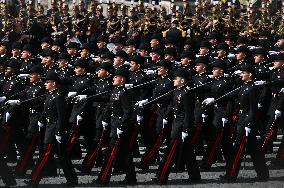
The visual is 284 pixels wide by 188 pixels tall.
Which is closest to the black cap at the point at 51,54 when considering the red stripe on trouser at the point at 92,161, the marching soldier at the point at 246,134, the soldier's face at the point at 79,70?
the soldier's face at the point at 79,70

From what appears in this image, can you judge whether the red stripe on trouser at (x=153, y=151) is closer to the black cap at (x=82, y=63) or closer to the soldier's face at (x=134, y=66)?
the soldier's face at (x=134, y=66)

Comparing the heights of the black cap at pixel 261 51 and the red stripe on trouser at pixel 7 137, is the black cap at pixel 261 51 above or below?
above

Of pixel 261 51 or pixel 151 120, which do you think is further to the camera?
pixel 261 51

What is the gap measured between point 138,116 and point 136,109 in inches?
9.0

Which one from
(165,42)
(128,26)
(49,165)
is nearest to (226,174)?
(49,165)

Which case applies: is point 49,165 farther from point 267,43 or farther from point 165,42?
point 267,43

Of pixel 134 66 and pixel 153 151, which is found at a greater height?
pixel 134 66

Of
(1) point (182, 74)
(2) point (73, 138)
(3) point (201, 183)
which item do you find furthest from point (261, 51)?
(2) point (73, 138)

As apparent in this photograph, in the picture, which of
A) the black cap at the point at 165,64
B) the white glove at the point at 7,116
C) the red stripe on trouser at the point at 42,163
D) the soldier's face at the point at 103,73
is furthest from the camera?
the black cap at the point at 165,64

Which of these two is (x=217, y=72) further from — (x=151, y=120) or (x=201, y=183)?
(x=201, y=183)

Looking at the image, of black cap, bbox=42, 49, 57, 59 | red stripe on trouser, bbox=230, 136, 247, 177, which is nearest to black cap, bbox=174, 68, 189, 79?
red stripe on trouser, bbox=230, 136, 247, 177

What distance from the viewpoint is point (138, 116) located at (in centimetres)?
1609

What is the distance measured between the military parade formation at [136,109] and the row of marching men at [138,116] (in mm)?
20

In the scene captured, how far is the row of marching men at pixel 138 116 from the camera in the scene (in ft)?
47.7
